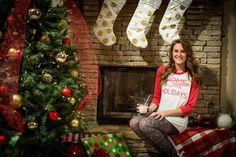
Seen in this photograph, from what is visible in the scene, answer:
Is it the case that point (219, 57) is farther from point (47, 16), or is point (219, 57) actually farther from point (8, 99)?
point (8, 99)

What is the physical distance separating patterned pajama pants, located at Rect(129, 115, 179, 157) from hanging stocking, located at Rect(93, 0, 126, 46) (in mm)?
977

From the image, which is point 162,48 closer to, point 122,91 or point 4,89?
point 122,91

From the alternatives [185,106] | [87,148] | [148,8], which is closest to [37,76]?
[87,148]

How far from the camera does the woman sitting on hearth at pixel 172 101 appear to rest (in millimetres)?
2990

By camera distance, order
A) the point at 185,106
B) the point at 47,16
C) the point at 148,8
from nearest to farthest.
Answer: the point at 47,16
the point at 185,106
the point at 148,8

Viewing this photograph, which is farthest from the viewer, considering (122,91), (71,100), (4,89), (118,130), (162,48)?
(122,91)

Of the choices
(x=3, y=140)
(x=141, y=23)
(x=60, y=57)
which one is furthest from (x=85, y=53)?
(x=3, y=140)

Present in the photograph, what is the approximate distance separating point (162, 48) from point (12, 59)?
185cm

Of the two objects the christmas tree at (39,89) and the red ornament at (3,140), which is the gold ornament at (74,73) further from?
the red ornament at (3,140)

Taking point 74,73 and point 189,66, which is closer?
point 74,73

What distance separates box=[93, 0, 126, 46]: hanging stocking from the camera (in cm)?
360

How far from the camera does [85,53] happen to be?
318 centimetres

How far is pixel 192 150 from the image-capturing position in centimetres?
311

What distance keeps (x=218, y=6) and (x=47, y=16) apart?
198 centimetres
